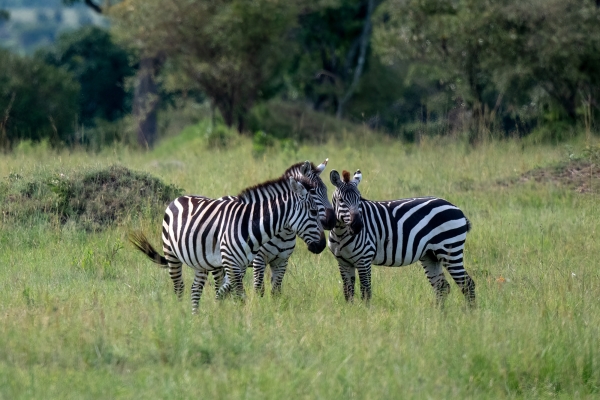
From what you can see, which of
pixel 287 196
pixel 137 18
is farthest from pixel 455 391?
pixel 137 18

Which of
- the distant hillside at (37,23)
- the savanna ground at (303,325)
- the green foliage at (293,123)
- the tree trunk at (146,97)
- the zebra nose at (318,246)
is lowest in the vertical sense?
the savanna ground at (303,325)

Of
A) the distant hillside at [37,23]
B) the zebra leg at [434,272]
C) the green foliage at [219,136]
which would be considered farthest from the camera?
the distant hillside at [37,23]

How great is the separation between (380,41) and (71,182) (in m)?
13.0

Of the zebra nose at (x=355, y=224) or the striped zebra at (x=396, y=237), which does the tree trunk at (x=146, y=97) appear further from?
the zebra nose at (x=355, y=224)

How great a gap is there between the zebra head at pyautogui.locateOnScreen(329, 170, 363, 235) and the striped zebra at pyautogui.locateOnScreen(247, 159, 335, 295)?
0.21 m

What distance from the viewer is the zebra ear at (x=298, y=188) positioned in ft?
25.1

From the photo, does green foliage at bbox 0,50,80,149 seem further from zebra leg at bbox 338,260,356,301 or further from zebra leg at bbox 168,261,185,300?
zebra leg at bbox 338,260,356,301

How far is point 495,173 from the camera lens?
1456 cm

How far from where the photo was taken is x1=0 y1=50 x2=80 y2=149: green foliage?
2297cm

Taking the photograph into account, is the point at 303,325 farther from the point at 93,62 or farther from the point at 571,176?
the point at 93,62

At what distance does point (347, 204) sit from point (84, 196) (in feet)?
16.2

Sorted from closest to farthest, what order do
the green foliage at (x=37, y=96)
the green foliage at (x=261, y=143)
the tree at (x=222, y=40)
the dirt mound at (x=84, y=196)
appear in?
the dirt mound at (x=84, y=196)
the green foliage at (x=261, y=143)
the tree at (x=222, y=40)
the green foliage at (x=37, y=96)

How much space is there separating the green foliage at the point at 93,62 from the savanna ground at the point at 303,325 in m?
23.9

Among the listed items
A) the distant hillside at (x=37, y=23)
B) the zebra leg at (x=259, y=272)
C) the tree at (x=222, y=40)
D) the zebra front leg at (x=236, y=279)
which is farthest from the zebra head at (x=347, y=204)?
the distant hillside at (x=37, y=23)
